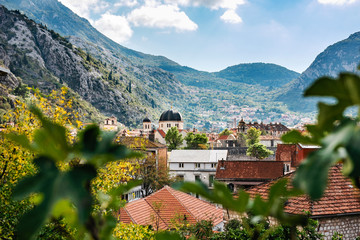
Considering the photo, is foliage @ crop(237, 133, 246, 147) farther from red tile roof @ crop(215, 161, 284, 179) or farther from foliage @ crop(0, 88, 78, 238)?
foliage @ crop(0, 88, 78, 238)

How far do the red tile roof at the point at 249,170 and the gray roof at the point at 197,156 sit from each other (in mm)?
16701

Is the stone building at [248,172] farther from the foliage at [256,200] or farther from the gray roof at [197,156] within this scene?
the foliage at [256,200]

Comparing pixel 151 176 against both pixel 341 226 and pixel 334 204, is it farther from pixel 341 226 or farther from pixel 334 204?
pixel 341 226

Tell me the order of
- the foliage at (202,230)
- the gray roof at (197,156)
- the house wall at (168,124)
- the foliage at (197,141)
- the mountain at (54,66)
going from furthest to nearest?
the mountain at (54,66) → the house wall at (168,124) → the foliage at (197,141) → the gray roof at (197,156) → the foliage at (202,230)

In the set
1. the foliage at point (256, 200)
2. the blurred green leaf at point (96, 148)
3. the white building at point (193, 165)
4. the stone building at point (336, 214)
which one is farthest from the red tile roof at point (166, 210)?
the white building at point (193, 165)

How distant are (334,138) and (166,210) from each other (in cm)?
2134

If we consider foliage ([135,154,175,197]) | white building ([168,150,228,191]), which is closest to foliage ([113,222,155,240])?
foliage ([135,154,175,197])

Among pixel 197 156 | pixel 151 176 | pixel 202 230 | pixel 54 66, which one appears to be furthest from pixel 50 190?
pixel 54 66

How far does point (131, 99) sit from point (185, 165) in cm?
13987

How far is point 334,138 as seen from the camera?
49 centimetres

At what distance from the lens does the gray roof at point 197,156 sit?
4847 cm

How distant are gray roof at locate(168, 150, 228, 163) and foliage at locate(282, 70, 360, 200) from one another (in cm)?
4799

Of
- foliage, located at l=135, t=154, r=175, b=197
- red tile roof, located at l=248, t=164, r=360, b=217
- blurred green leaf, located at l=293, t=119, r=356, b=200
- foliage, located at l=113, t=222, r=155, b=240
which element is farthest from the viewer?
foliage, located at l=135, t=154, r=175, b=197

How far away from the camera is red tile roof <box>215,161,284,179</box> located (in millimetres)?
29281
